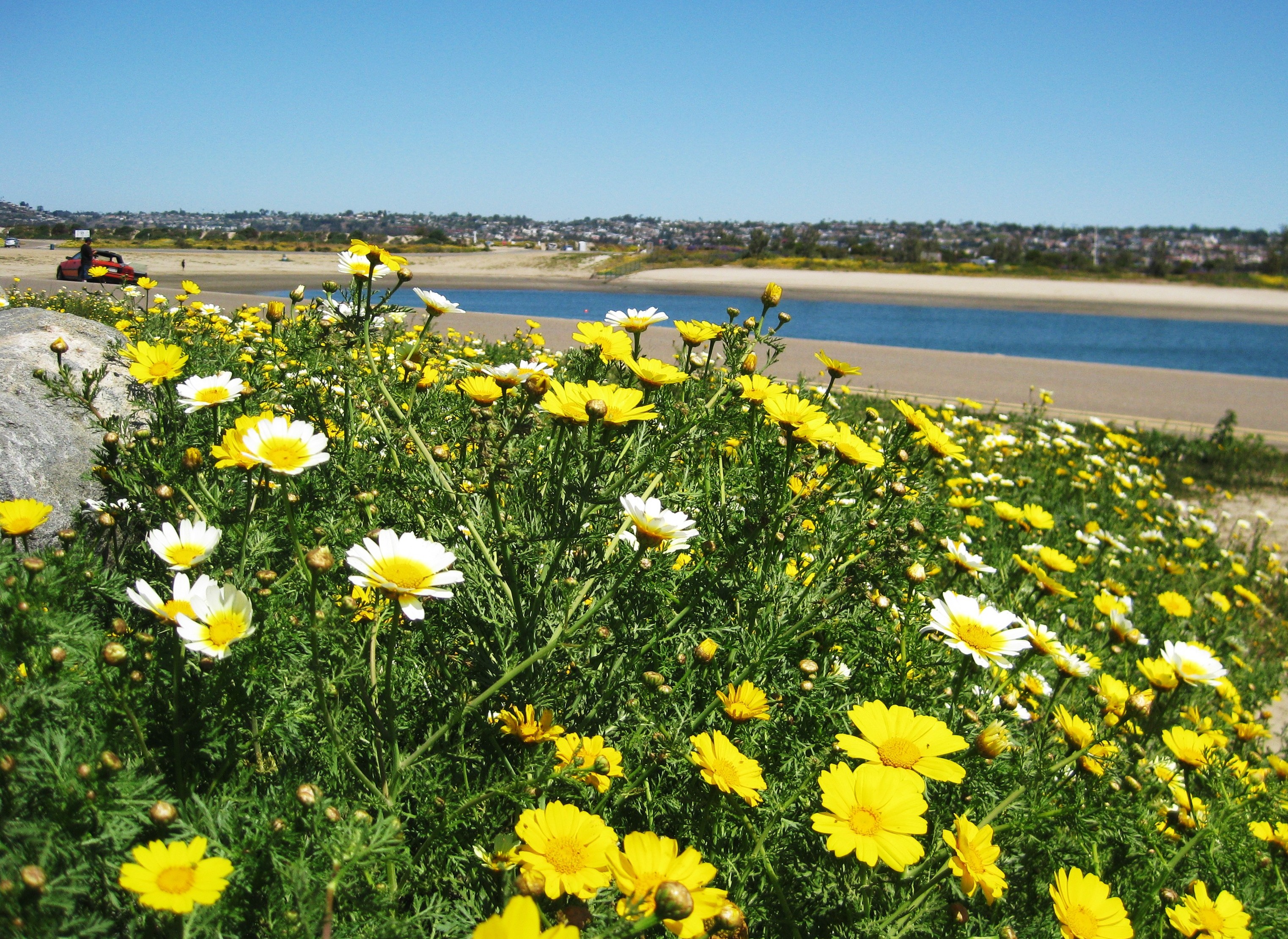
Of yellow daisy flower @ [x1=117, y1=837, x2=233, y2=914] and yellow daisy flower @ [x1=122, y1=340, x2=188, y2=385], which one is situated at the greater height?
yellow daisy flower @ [x1=122, y1=340, x2=188, y2=385]

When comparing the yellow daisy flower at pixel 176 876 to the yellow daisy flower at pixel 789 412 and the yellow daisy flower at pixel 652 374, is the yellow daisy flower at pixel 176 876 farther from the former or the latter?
the yellow daisy flower at pixel 789 412

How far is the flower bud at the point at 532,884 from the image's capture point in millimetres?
938

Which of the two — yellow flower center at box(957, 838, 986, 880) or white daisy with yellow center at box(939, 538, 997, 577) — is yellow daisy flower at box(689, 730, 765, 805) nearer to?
yellow flower center at box(957, 838, 986, 880)

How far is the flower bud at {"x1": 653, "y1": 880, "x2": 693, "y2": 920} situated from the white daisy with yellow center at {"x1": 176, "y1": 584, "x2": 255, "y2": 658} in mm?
695

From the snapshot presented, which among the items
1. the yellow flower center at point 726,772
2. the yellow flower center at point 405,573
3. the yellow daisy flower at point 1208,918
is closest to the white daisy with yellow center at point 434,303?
the yellow flower center at point 405,573

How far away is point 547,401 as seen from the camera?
1404 mm

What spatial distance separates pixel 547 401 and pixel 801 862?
0.98m

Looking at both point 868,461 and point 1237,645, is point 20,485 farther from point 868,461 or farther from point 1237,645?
point 1237,645

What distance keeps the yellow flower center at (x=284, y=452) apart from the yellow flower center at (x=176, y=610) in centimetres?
25

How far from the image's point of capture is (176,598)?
1230mm

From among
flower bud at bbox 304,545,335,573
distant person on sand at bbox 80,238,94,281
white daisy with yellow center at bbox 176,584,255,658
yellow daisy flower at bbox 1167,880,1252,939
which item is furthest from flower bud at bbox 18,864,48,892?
distant person on sand at bbox 80,238,94,281

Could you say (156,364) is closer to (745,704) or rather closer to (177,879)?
(177,879)

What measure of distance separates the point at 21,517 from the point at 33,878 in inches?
31.8

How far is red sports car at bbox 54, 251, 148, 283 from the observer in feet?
14.6
